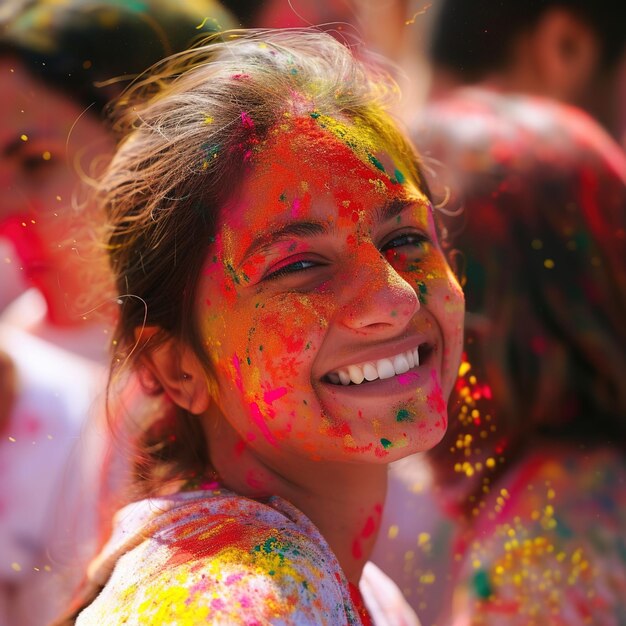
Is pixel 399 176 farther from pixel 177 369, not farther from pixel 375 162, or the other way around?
pixel 177 369

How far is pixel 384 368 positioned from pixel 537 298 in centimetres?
99

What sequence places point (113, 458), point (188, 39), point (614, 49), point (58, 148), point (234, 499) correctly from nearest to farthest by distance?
1. point (234, 499)
2. point (188, 39)
3. point (58, 148)
4. point (113, 458)
5. point (614, 49)

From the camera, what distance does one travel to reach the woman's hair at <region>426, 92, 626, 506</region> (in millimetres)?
1914

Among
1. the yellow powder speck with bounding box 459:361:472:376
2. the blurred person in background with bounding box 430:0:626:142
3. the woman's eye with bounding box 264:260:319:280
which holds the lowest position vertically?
the yellow powder speck with bounding box 459:361:472:376

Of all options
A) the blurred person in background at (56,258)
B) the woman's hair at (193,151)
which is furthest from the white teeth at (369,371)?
the blurred person in background at (56,258)

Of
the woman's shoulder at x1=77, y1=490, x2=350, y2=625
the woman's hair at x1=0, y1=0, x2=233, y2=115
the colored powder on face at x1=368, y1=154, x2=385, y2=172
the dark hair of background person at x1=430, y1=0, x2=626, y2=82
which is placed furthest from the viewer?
the dark hair of background person at x1=430, y1=0, x2=626, y2=82

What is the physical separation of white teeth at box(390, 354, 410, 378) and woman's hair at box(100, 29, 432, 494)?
282 mm

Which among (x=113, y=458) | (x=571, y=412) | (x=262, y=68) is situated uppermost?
(x=262, y=68)

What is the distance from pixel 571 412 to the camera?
1950mm

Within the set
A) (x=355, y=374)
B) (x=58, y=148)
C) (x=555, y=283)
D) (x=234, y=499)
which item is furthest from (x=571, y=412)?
(x=58, y=148)

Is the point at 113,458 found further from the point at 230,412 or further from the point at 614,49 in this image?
the point at 614,49

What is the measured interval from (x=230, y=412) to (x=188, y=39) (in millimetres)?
657

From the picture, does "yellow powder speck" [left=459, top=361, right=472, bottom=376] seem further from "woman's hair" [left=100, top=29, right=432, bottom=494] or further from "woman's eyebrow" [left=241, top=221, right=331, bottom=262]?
"woman's eyebrow" [left=241, top=221, right=331, bottom=262]

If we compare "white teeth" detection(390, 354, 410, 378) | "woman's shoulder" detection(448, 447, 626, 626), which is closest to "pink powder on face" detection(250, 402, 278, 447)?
"white teeth" detection(390, 354, 410, 378)
